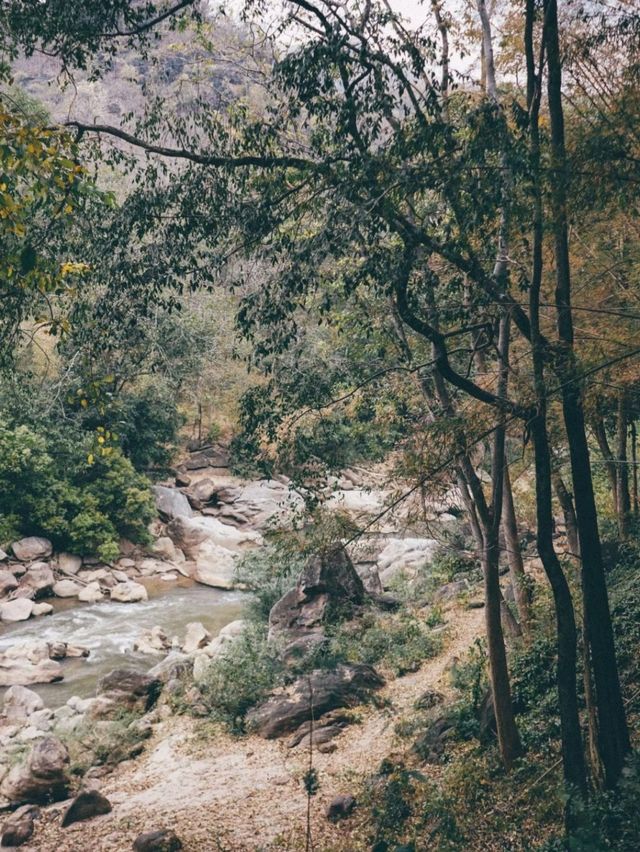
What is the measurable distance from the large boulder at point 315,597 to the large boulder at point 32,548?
9.44 meters

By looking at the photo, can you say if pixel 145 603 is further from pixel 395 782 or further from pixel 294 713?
pixel 395 782

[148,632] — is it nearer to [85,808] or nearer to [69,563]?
[69,563]

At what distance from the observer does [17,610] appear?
1555 centimetres

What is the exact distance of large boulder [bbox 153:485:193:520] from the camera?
930 inches

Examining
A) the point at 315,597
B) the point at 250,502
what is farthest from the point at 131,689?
the point at 250,502

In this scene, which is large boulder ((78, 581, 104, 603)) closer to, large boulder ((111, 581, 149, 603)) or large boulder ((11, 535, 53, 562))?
large boulder ((111, 581, 149, 603))

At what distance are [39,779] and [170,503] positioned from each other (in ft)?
53.9

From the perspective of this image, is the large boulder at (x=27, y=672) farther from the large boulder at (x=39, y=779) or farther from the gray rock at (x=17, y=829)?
the gray rock at (x=17, y=829)

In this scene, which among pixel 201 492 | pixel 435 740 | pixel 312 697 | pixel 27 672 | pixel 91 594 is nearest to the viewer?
pixel 435 740

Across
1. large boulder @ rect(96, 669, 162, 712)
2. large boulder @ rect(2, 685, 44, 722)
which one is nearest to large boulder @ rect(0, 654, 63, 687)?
large boulder @ rect(2, 685, 44, 722)

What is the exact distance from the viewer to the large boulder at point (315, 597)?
38.7 feet

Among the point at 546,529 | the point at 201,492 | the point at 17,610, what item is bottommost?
the point at 17,610

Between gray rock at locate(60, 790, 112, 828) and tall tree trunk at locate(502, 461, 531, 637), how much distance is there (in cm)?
523

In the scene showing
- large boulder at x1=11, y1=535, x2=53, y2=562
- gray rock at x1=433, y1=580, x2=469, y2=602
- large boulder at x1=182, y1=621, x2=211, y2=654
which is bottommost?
large boulder at x1=182, y1=621, x2=211, y2=654
